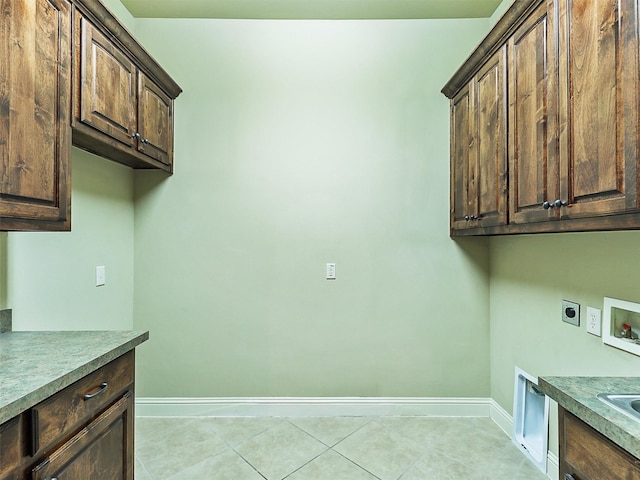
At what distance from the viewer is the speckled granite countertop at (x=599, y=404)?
0.82 meters

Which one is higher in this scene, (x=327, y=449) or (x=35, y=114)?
(x=35, y=114)

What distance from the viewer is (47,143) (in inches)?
52.9

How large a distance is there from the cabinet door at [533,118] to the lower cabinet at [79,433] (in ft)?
6.19

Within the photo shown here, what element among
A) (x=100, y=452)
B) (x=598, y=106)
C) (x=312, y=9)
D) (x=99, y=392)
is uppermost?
(x=312, y=9)

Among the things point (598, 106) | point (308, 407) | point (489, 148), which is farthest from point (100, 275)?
point (598, 106)

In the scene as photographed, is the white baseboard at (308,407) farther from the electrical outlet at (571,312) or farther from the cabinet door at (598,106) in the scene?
the cabinet door at (598,106)

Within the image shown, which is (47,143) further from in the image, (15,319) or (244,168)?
(244,168)

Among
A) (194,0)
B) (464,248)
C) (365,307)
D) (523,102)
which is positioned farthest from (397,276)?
(194,0)

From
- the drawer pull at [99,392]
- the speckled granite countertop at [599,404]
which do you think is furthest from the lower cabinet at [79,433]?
the speckled granite countertop at [599,404]

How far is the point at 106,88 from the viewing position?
171 centimetres

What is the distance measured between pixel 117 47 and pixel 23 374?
1647 millimetres

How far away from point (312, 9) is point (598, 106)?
2.02 m

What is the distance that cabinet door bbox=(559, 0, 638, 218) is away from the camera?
1.02 meters

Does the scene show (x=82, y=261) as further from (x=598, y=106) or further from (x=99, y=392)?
(x=598, y=106)
